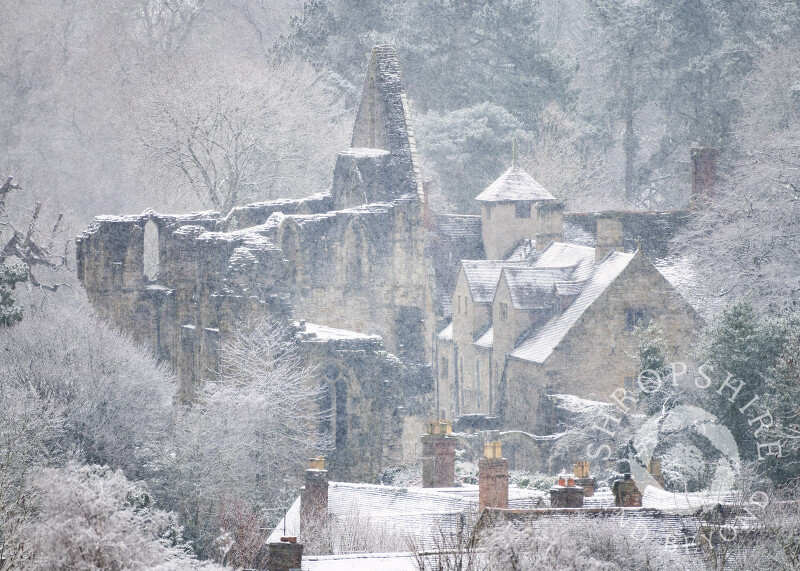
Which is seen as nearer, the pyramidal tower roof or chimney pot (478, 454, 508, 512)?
chimney pot (478, 454, 508, 512)

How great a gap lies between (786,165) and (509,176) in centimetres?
1156

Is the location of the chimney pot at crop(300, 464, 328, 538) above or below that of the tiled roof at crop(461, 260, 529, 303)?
below

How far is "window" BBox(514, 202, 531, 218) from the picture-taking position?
5212 cm

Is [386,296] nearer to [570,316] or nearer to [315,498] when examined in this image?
[570,316]

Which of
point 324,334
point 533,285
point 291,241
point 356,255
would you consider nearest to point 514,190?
point 533,285

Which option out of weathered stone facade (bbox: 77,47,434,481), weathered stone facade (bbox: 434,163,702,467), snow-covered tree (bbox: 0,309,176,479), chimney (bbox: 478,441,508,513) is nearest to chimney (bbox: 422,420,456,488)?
chimney (bbox: 478,441,508,513)

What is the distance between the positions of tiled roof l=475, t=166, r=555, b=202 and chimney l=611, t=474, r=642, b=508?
27.4 metres

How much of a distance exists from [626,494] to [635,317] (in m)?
17.1

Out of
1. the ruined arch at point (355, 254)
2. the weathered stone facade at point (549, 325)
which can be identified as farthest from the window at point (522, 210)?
the ruined arch at point (355, 254)

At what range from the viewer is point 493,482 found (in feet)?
84.3

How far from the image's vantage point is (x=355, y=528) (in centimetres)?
2477

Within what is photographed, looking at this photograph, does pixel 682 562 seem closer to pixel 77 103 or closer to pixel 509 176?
pixel 509 176

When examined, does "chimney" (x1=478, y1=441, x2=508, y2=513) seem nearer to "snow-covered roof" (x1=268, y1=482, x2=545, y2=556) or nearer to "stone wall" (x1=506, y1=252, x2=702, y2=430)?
"snow-covered roof" (x1=268, y1=482, x2=545, y2=556)

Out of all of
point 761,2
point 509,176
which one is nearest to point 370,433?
point 509,176
